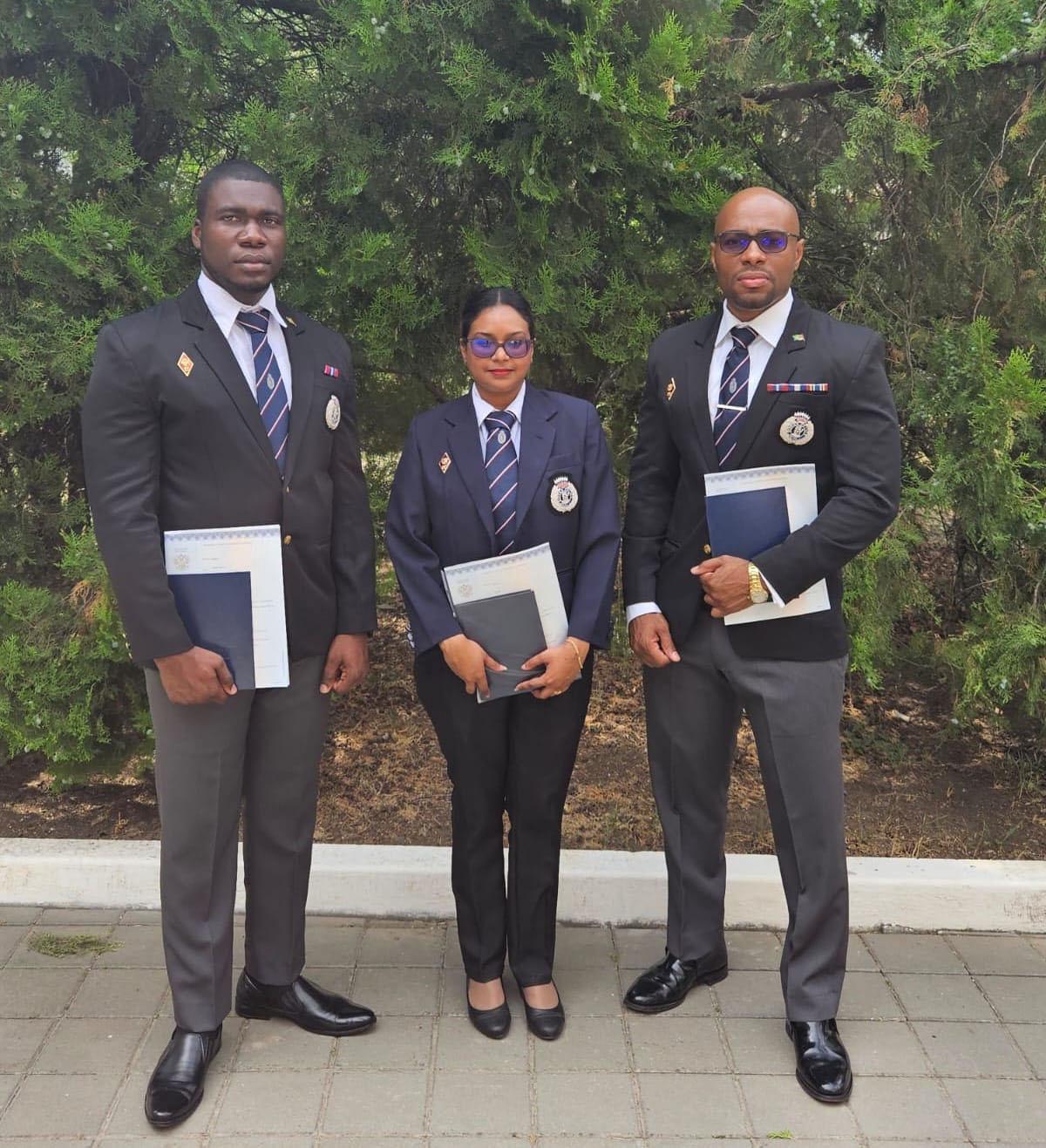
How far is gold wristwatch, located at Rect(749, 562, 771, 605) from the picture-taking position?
2871mm

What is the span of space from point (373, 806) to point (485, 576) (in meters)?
2.02

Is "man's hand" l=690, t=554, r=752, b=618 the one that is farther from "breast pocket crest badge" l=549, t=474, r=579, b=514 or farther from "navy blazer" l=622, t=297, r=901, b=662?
"breast pocket crest badge" l=549, t=474, r=579, b=514

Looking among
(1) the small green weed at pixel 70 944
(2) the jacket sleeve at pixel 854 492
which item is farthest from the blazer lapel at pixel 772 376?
(1) the small green weed at pixel 70 944

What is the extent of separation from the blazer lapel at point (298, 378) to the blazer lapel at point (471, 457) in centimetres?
37

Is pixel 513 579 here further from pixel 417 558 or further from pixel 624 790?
pixel 624 790

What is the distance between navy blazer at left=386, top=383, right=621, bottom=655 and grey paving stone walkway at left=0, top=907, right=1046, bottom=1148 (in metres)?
1.15

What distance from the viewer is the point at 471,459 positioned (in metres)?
2.91

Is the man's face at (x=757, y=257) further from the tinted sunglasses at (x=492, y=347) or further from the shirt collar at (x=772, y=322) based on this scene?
the tinted sunglasses at (x=492, y=347)

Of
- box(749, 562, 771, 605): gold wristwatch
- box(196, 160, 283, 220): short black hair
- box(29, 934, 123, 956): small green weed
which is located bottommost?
box(29, 934, 123, 956): small green weed

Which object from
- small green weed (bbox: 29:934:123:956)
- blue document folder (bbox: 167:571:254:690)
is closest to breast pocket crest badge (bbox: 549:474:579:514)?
blue document folder (bbox: 167:571:254:690)

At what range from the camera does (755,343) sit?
2.96 m

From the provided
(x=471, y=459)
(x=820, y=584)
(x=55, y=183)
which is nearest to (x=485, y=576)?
(x=471, y=459)

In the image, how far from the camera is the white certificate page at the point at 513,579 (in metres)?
2.84

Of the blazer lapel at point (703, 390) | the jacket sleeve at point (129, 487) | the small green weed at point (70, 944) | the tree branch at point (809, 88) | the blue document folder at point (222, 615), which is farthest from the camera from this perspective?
the tree branch at point (809, 88)
